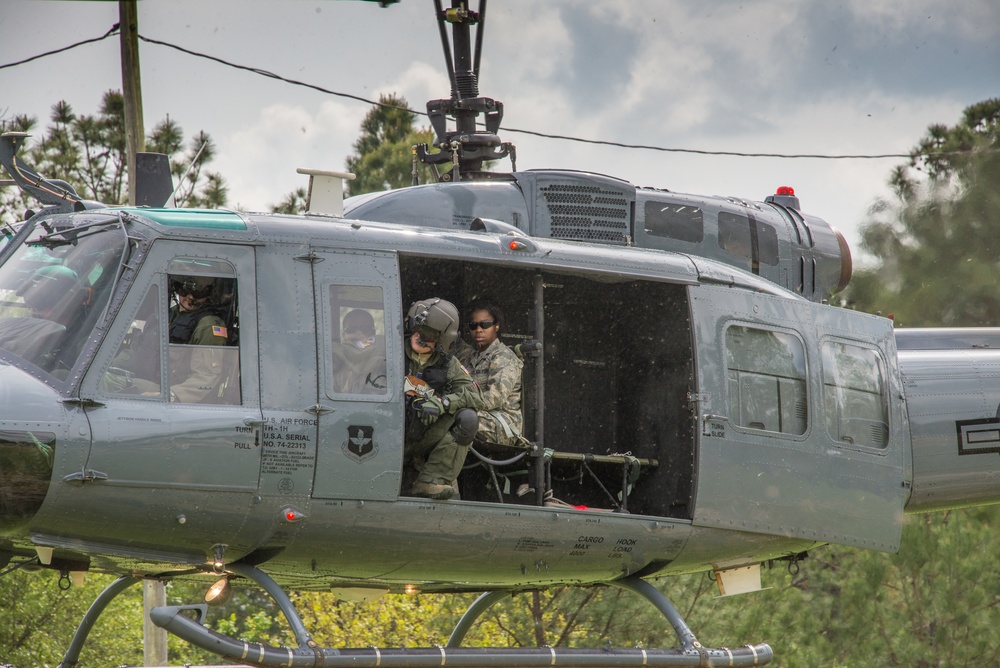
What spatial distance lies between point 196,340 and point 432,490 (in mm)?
1448

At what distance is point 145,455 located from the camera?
604 centimetres

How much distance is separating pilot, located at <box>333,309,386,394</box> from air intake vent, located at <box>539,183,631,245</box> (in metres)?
1.86

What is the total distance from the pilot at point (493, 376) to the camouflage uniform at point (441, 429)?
260mm

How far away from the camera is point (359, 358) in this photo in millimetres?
6602

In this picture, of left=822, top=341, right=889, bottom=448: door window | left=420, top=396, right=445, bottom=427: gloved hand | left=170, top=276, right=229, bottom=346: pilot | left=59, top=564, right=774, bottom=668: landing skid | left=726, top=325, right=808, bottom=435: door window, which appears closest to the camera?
left=59, top=564, right=774, bottom=668: landing skid

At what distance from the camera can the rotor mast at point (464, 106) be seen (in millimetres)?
8797

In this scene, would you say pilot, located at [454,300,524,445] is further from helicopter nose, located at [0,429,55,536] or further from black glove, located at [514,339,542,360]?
helicopter nose, located at [0,429,55,536]

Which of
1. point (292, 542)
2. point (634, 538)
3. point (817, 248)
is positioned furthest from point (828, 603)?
point (292, 542)

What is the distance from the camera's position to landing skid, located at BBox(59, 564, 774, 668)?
6.02m

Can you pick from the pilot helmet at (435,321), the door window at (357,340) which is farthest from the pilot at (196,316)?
the pilot helmet at (435,321)

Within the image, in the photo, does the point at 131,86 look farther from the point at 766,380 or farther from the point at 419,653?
the point at 419,653

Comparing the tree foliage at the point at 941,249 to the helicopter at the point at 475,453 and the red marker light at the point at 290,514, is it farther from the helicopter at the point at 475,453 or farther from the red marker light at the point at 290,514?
the red marker light at the point at 290,514

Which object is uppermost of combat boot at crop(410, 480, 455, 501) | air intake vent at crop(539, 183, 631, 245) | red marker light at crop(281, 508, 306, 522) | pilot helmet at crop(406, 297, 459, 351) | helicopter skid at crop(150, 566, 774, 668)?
air intake vent at crop(539, 183, 631, 245)

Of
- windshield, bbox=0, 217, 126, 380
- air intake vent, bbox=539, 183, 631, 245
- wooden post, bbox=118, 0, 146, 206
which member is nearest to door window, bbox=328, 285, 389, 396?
windshield, bbox=0, 217, 126, 380
